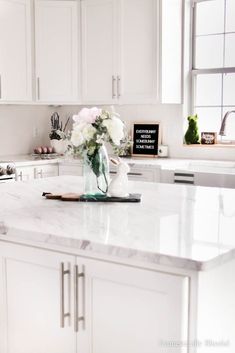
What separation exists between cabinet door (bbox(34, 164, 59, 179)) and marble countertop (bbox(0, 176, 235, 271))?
76.5 inches

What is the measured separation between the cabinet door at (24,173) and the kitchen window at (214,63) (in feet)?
5.34

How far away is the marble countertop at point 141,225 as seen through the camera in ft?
5.56

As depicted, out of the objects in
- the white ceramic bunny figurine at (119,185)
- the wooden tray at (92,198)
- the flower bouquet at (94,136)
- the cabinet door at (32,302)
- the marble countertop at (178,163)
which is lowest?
the cabinet door at (32,302)

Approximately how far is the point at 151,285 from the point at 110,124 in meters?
1.02

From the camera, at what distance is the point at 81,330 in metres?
1.93

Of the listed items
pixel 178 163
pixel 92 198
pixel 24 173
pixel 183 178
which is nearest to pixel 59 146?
pixel 24 173

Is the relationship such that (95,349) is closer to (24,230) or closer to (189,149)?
(24,230)

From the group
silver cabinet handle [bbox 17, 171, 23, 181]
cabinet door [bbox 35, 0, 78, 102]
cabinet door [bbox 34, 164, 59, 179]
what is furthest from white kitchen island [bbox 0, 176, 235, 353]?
cabinet door [bbox 35, 0, 78, 102]

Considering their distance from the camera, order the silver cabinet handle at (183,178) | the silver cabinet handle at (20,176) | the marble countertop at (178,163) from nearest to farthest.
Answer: the silver cabinet handle at (183,178) → the marble countertop at (178,163) → the silver cabinet handle at (20,176)

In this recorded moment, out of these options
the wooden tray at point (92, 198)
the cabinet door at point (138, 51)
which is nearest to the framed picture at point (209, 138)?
the cabinet door at point (138, 51)

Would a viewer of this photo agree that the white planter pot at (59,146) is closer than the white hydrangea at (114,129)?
No

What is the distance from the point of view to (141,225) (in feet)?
6.80

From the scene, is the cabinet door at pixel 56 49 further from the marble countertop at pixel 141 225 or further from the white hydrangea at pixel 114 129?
the white hydrangea at pixel 114 129

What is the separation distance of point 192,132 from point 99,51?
1.15 meters
